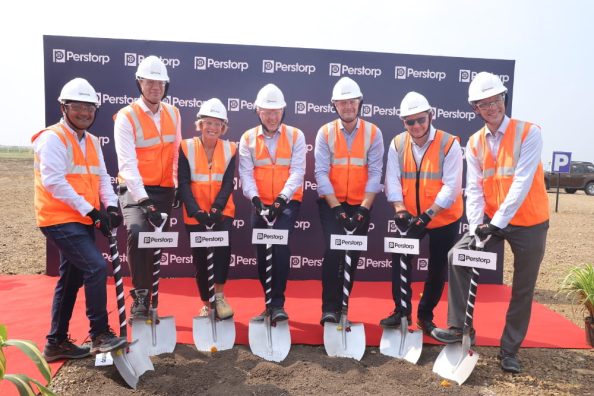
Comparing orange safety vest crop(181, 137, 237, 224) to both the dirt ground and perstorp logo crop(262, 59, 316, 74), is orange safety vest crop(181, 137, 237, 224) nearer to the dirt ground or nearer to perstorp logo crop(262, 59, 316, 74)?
the dirt ground

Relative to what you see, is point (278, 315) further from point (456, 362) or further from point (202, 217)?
point (456, 362)

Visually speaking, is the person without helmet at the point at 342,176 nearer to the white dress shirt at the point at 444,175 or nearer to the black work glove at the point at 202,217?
the white dress shirt at the point at 444,175

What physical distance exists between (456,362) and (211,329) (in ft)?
6.39

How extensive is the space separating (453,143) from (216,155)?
2.05 m

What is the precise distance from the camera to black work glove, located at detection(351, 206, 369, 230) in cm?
387

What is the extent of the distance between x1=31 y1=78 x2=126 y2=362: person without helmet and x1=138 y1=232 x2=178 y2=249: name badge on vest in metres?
0.27

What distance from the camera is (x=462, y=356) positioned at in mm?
3383

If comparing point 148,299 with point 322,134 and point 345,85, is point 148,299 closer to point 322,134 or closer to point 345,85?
point 322,134

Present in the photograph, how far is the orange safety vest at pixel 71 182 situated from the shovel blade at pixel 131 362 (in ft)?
3.16

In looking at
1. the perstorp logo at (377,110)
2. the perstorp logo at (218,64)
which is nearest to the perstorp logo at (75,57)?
the perstorp logo at (218,64)

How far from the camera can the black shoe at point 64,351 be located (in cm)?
341

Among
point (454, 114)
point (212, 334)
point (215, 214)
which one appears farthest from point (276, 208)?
point (454, 114)

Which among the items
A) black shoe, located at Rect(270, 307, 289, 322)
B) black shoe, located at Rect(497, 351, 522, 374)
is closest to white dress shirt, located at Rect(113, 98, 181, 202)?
black shoe, located at Rect(270, 307, 289, 322)

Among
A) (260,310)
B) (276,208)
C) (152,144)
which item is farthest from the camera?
(260,310)
